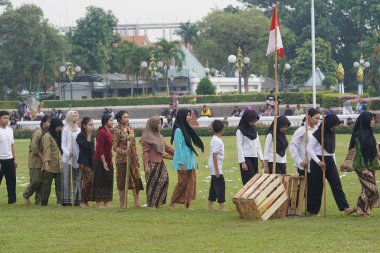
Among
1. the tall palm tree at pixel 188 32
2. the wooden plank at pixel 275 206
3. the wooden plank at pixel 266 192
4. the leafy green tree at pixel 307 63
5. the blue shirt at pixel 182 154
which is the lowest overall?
the wooden plank at pixel 275 206

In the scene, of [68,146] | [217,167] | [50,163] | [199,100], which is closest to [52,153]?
[50,163]

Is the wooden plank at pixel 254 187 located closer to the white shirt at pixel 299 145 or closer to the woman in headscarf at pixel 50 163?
the white shirt at pixel 299 145

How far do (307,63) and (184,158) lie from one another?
214 feet

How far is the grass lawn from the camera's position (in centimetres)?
1194

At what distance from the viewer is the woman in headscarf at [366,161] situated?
14.6 m

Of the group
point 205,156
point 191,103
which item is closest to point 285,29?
point 191,103

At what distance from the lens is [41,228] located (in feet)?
45.9

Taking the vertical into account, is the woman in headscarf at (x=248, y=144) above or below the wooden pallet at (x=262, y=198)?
above

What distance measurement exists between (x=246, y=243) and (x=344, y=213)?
11.4 ft

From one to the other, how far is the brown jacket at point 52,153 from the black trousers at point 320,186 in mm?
4376

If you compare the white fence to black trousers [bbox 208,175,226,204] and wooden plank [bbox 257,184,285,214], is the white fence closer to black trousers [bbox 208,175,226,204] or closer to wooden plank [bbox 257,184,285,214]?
black trousers [bbox 208,175,226,204]

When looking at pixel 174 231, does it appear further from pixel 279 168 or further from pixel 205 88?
pixel 205 88

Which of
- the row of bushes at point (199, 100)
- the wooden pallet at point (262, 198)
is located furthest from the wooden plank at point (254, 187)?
the row of bushes at point (199, 100)

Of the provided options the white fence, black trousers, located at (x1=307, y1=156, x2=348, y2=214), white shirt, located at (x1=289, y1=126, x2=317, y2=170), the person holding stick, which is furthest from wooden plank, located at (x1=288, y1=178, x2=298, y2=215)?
the white fence
